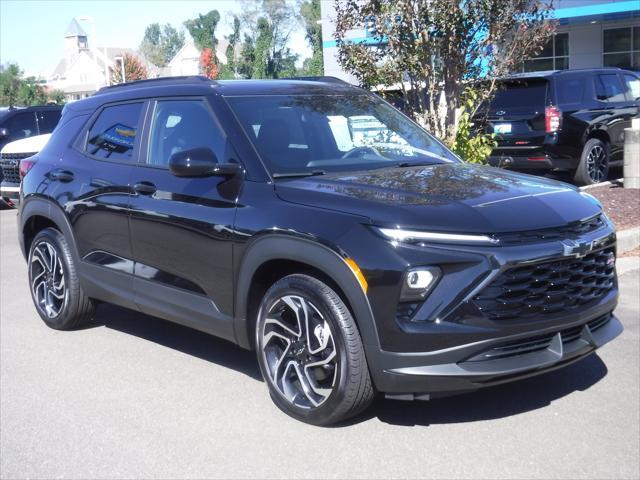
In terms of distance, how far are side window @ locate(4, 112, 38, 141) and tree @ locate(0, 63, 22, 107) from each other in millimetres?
48740

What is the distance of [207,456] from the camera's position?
417cm

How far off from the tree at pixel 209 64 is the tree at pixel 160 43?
58.3m

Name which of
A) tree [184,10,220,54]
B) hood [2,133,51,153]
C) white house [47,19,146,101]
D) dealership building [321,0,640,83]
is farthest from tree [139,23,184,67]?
hood [2,133,51,153]

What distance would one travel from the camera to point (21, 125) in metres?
16.2

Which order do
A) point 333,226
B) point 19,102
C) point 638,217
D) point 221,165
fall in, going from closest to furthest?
point 333,226
point 221,165
point 638,217
point 19,102

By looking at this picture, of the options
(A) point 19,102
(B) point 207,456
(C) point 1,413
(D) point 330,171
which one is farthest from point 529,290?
(A) point 19,102

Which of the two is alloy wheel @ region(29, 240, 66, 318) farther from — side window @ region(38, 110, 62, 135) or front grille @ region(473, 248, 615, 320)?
side window @ region(38, 110, 62, 135)

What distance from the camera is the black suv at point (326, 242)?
387 centimetres

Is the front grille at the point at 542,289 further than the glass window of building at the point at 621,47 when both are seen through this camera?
No

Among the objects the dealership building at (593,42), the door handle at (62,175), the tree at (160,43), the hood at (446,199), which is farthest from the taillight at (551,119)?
the tree at (160,43)

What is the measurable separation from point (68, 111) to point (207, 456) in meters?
3.59

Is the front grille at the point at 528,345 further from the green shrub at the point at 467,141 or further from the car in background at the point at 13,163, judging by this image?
the car in background at the point at 13,163

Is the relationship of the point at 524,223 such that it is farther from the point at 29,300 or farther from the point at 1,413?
the point at 29,300

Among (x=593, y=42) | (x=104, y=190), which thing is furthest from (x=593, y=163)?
(x=593, y=42)
